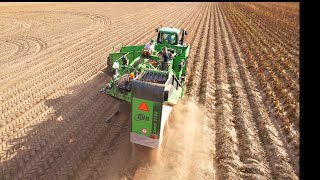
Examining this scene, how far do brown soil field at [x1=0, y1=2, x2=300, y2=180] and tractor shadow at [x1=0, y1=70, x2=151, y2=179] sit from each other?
0.03 meters

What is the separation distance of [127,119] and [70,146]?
85.6 inches

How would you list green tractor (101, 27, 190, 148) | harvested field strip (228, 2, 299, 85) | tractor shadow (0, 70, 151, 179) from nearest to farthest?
green tractor (101, 27, 190, 148) < tractor shadow (0, 70, 151, 179) < harvested field strip (228, 2, 299, 85)

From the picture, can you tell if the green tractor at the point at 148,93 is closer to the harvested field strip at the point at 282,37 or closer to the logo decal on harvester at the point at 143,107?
the logo decal on harvester at the point at 143,107

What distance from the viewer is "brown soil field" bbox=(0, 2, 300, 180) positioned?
750 cm

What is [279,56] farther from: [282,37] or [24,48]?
[24,48]

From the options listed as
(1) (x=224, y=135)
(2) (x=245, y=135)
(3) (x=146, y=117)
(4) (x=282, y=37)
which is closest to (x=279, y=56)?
(4) (x=282, y=37)

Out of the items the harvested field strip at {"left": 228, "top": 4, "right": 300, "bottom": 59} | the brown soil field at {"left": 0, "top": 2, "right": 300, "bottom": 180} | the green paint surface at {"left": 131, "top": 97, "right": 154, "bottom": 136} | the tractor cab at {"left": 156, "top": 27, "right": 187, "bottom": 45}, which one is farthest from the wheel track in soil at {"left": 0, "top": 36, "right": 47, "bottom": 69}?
the harvested field strip at {"left": 228, "top": 4, "right": 300, "bottom": 59}

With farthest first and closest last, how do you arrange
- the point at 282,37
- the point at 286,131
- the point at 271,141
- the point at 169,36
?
the point at 282,37 < the point at 169,36 < the point at 286,131 < the point at 271,141

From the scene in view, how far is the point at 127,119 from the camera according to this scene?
9.59m

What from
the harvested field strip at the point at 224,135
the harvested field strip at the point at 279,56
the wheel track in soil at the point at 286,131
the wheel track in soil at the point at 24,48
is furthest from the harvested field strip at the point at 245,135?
the wheel track in soil at the point at 24,48

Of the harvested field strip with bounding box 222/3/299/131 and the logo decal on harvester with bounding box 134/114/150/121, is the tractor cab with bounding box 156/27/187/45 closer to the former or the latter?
the harvested field strip with bounding box 222/3/299/131
